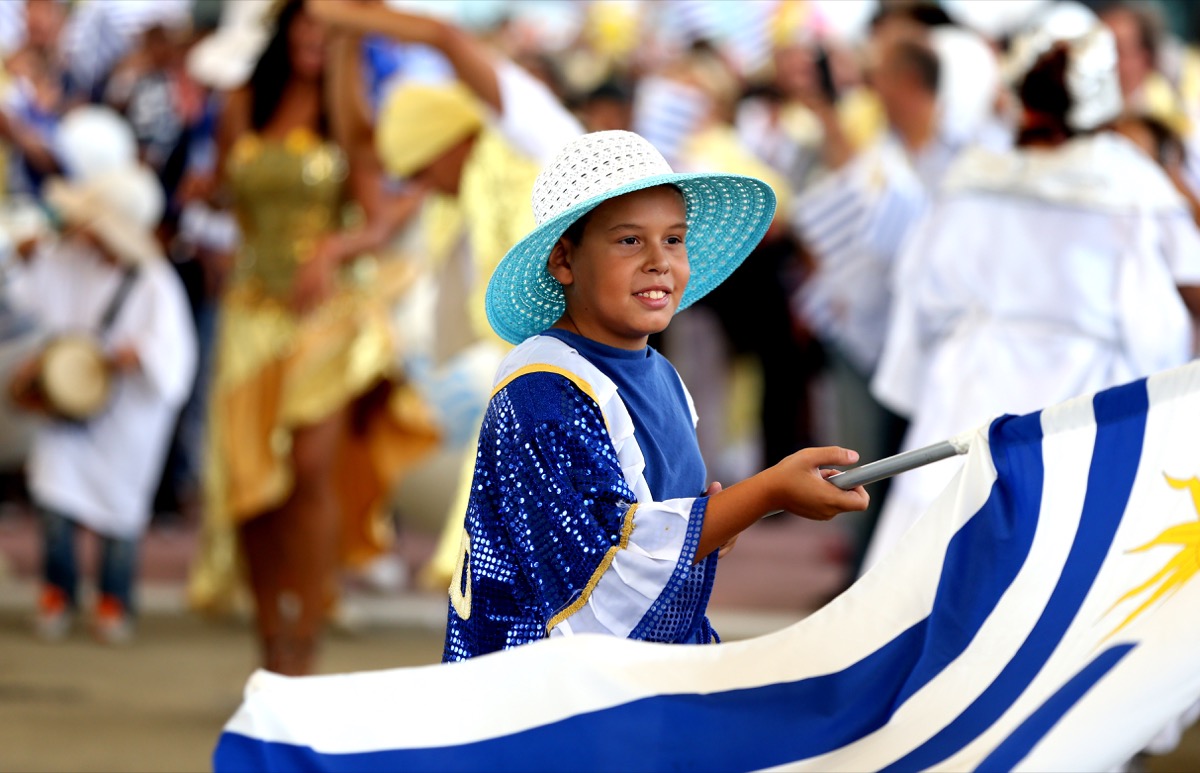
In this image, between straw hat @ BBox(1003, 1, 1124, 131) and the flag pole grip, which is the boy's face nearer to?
the flag pole grip

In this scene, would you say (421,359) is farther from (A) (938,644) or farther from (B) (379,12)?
(A) (938,644)

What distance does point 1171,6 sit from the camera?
695 inches

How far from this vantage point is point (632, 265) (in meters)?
2.68

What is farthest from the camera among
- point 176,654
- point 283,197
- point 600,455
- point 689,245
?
point 176,654

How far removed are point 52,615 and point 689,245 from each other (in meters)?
5.40

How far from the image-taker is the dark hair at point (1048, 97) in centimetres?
536

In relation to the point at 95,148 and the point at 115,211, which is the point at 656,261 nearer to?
the point at 115,211

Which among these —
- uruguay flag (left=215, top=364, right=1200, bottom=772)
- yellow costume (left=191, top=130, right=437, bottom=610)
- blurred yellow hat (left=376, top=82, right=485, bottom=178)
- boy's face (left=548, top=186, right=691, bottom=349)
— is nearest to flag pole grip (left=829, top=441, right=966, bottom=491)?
uruguay flag (left=215, top=364, right=1200, bottom=772)

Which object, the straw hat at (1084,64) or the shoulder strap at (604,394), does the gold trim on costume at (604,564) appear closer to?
the shoulder strap at (604,394)

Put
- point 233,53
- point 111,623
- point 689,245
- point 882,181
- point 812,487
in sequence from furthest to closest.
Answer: point 233,53 → point 111,623 → point 882,181 → point 689,245 → point 812,487

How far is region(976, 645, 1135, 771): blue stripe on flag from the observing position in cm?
233

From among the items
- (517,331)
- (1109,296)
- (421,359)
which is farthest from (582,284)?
(421,359)

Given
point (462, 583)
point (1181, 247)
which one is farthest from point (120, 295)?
point (462, 583)

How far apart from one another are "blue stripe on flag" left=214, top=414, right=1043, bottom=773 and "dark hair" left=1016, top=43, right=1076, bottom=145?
295 centimetres
